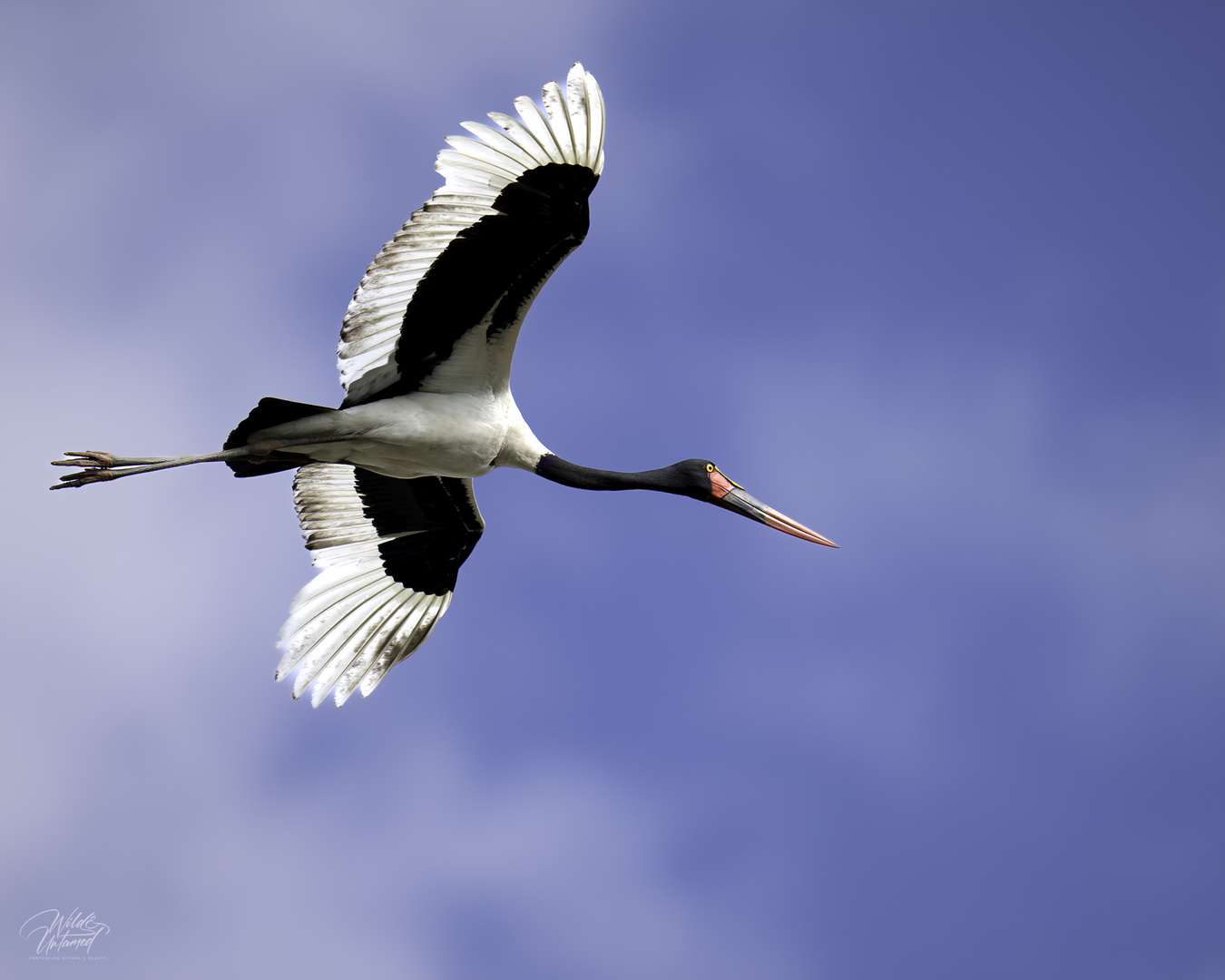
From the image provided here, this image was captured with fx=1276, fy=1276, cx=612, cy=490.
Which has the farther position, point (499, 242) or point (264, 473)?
point (264, 473)

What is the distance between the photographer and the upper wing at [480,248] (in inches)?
378

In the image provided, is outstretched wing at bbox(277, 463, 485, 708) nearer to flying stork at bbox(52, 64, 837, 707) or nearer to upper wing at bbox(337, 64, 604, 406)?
flying stork at bbox(52, 64, 837, 707)

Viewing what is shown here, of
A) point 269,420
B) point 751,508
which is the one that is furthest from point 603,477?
point 269,420

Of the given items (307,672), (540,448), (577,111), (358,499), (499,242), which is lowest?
(307,672)

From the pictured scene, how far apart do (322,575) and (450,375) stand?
298cm

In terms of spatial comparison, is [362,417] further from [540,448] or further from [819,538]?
[819,538]

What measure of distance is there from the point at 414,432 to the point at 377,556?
255cm

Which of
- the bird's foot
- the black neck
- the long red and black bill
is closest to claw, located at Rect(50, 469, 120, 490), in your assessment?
the bird's foot

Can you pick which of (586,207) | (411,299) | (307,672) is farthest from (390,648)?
(586,207)

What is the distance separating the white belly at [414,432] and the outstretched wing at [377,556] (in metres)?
1.46

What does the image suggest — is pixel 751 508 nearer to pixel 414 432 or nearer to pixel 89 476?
pixel 414 432

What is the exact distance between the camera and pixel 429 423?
36.1ft

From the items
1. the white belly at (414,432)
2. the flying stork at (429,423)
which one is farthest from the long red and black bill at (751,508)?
the white belly at (414,432)

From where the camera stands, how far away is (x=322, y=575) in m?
12.9
